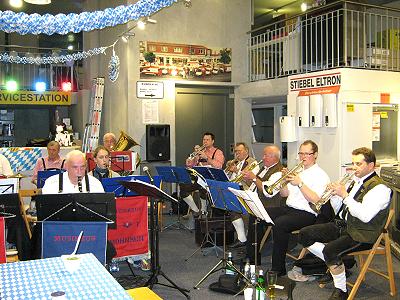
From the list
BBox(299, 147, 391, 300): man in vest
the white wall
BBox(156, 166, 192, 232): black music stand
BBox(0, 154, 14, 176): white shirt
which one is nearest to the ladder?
the white wall

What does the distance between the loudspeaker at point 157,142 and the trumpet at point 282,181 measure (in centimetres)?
416

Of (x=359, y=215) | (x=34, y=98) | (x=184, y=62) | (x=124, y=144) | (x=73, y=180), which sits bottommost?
(x=359, y=215)

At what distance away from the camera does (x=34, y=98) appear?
11.5m

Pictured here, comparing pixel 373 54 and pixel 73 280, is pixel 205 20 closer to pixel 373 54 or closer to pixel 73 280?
pixel 373 54

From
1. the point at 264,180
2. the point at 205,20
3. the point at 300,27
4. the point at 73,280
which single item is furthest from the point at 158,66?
the point at 73,280

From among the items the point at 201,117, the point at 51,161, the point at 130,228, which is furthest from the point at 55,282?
the point at 201,117

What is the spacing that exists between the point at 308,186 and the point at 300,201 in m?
0.31

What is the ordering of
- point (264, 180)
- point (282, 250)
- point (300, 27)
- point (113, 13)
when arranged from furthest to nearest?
point (300, 27) < point (264, 180) < point (282, 250) < point (113, 13)

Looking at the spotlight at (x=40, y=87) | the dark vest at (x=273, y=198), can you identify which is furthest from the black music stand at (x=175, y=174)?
the spotlight at (x=40, y=87)

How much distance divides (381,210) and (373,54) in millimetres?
4916

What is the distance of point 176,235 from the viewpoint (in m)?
7.34

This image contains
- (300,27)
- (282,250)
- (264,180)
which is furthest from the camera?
(300,27)

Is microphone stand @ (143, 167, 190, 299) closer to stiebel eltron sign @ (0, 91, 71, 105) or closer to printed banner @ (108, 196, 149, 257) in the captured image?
printed banner @ (108, 196, 149, 257)

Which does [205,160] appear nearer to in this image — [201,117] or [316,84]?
[316,84]
